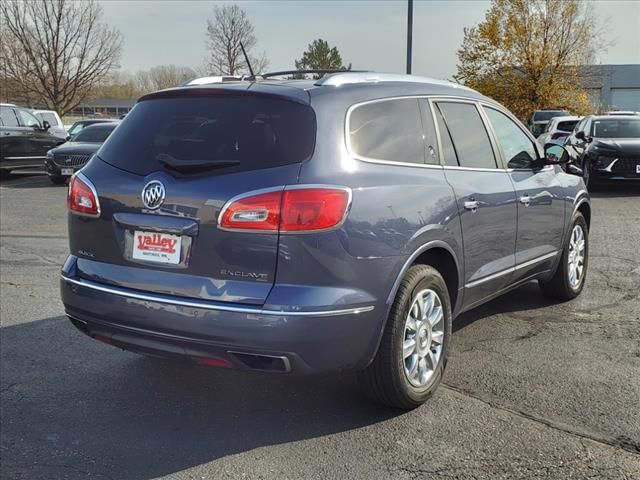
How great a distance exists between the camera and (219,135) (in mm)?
3295

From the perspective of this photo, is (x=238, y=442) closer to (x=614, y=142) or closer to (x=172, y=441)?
(x=172, y=441)

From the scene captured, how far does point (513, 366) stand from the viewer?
4.24 meters

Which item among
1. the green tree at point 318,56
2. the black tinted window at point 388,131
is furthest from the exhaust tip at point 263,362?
the green tree at point 318,56

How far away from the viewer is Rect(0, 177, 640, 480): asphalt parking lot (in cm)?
308

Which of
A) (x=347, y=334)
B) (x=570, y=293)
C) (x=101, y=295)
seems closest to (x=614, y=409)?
(x=347, y=334)

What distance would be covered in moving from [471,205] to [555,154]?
176cm

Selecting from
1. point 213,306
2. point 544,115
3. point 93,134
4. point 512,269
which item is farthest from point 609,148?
point 544,115

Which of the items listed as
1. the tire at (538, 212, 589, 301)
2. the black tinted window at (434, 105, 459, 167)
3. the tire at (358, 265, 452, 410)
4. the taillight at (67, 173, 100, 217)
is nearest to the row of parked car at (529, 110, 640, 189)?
the tire at (538, 212, 589, 301)

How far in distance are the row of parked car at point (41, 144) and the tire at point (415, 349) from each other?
1337cm

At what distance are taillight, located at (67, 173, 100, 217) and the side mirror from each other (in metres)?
3.44

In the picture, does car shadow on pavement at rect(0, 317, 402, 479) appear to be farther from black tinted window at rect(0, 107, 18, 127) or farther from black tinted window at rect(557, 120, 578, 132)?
black tinted window at rect(557, 120, 578, 132)

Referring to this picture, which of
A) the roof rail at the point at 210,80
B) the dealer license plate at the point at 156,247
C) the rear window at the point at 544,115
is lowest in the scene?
the dealer license plate at the point at 156,247

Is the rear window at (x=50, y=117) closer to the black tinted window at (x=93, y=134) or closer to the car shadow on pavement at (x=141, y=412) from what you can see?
the black tinted window at (x=93, y=134)

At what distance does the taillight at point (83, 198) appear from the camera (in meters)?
3.46
